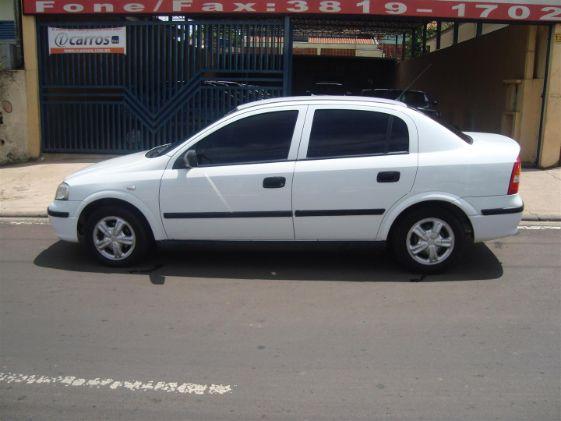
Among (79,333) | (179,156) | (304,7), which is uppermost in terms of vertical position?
(304,7)

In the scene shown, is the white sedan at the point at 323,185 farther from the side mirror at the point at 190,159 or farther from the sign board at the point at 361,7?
the sign board at the point at 361,7

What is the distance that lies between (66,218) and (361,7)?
7.32m

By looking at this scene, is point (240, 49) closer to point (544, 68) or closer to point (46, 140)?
point (46, 140)

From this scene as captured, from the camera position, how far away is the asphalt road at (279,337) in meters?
3.63

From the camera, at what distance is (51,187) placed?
10234 millimetres

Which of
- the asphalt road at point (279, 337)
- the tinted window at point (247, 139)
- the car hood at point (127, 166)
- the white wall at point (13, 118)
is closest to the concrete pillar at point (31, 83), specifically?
the white wall at point (13, 118)

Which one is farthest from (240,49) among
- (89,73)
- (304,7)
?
(89,73)

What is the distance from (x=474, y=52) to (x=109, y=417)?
15.1m

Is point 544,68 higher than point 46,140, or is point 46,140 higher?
point 544,68

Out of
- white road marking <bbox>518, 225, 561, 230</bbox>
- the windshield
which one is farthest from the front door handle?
white road marking <bbox>518, 225, 561, 230</bbox>

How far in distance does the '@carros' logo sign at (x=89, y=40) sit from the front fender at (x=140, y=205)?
6.89 metres

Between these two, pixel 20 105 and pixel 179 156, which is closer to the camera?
pixel 179 156

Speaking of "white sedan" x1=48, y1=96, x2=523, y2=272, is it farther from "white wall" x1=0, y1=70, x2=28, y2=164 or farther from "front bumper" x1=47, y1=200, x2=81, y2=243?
"white wall" x1=0, y1=70, x2=28, y2=164

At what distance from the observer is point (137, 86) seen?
12320 mm
